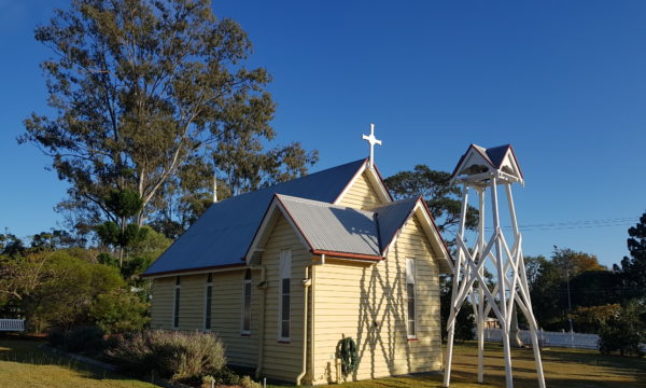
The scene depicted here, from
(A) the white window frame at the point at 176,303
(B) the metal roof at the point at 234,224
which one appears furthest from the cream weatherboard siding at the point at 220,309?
(B) the metal roof at the point at 234,224

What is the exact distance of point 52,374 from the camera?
1522 cm

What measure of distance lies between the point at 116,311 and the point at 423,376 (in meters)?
16.3

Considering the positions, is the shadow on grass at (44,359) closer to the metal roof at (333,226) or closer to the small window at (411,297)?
the metal roof at (333,226)

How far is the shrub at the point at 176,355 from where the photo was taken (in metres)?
14.2

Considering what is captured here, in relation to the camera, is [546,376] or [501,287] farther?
[546,376]

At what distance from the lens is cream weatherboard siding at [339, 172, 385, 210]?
19.3 meters

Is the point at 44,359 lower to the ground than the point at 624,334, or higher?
lower

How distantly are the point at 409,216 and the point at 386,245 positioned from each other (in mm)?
1325

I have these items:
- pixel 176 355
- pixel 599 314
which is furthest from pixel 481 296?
pixel 599 314

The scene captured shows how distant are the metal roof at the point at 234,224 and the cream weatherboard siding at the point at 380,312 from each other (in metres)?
3.25

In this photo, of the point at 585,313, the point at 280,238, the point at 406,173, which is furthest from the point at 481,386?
the point at 406,173

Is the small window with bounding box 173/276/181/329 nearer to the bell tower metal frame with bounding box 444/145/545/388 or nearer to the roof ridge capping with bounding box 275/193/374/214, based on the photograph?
the roof ridge capping with bounding box 275/193/374/214

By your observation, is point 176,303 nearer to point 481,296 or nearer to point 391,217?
point 391,217

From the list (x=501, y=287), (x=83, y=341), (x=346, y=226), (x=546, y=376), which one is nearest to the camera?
(x=501, y=287)
